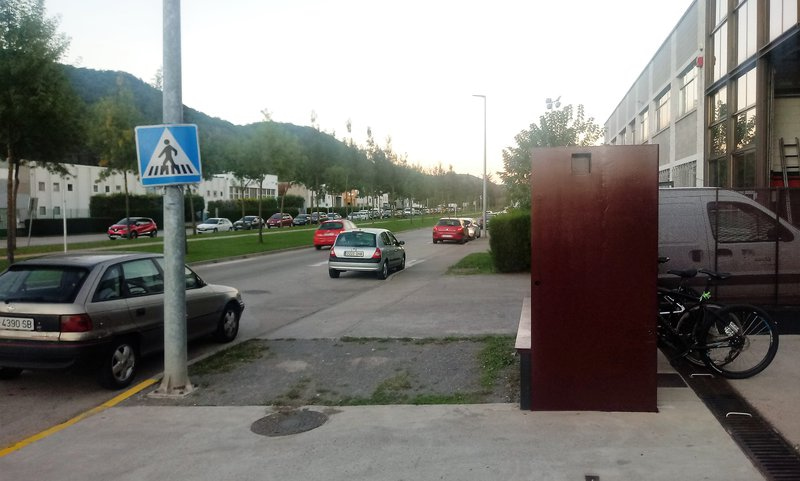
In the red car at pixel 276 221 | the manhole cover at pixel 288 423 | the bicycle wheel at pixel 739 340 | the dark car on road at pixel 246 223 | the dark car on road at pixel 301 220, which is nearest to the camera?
the manhole cover at pixel 288 423

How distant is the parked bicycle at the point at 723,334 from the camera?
616 centimetres

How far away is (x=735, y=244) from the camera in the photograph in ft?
27.1

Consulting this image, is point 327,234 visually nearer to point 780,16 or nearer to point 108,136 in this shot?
point 108,136

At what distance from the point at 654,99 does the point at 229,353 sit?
28.1 metres

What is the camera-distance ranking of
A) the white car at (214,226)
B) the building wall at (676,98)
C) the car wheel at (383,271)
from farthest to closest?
the white car at (214,226)
the building wall at (676,98)
the car wheel at (383,271)

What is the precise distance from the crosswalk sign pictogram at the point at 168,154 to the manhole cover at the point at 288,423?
2.41 meters

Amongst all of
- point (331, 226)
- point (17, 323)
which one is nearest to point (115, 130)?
point (331, 226)

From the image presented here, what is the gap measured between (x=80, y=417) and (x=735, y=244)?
7.75m

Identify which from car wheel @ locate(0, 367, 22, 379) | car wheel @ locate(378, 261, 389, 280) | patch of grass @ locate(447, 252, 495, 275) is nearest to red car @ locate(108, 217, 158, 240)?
patch of grass @ locate(447, 252, 495, 275)

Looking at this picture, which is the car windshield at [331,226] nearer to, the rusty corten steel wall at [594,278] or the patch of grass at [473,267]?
the patch of grass at [473,267]

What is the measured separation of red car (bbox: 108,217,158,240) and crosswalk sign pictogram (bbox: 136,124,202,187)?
38.9m

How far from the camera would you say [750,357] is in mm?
6227

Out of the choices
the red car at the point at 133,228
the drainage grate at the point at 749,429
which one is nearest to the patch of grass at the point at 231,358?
the drainage grate at the point at 749,429

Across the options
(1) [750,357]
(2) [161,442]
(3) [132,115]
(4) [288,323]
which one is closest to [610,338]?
(1) [750,357]
